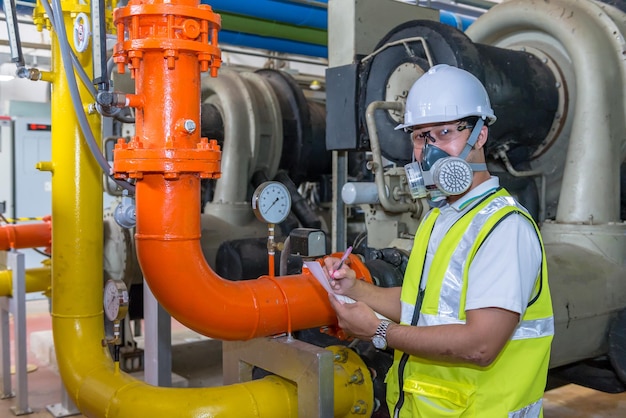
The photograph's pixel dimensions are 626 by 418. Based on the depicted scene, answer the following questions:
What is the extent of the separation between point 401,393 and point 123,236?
83.9 inches

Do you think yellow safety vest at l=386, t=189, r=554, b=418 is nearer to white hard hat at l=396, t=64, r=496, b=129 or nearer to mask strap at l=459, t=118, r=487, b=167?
mask strap at l=459, t=118, r=487, b=167

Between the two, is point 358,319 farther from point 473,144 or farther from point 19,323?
point 19,323

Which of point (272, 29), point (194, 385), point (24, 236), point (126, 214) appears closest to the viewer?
point (126, 214)

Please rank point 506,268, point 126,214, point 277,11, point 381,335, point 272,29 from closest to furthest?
point 506,268
point 381,335
point 126,214
point 277,11
point 272,29

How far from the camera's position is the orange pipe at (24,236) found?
3.39 meters

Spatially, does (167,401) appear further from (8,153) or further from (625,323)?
(8,153)

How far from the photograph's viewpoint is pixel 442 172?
4.47 feet

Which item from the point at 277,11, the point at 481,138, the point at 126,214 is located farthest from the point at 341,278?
the point at 277,11

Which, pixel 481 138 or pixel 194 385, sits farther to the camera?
pixel 194 385

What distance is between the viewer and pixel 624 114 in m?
2.51

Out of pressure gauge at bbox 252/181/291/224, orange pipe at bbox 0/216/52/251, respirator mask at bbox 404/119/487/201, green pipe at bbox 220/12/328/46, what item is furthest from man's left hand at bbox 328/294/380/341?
green pipe at bbox 220/12/328/46

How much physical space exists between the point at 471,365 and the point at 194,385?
8.61 feet

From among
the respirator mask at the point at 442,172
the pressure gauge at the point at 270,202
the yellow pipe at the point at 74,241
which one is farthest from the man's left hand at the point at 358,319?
the yellow pipe at the point at 74,241

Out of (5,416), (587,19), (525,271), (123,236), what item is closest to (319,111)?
(123,236)
